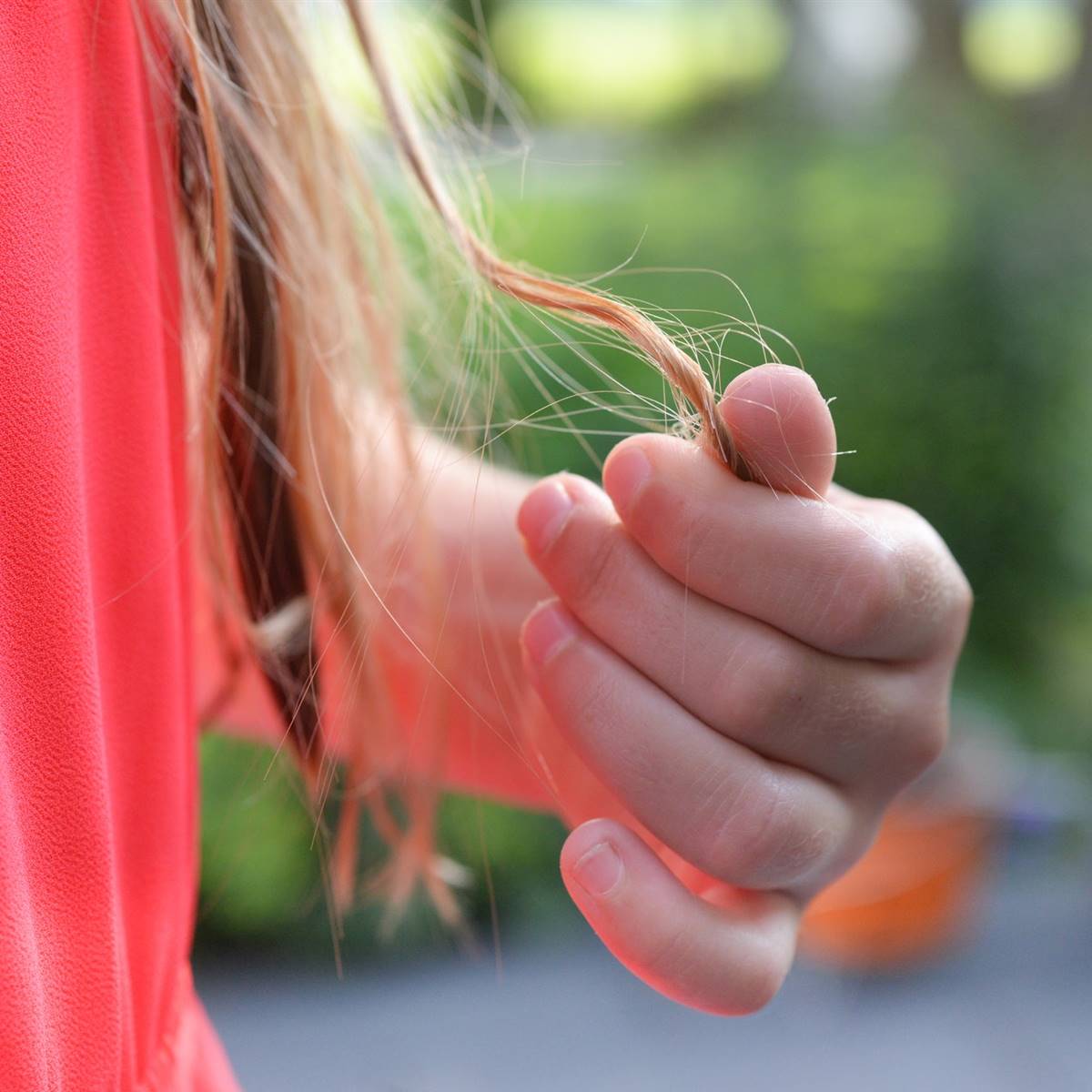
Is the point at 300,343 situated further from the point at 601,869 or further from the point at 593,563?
the point at 601,869

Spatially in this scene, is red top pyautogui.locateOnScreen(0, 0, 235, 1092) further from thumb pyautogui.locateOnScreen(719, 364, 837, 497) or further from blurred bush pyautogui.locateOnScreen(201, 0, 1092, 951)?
blurred bush pyautogui.locateOnScreen(201, 0, 1092, 951)

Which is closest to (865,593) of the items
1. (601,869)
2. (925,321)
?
(601,869)

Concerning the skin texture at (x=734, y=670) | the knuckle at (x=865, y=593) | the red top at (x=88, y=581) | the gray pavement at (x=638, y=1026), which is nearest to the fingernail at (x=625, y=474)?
the skin texture at (x=734, y=670)

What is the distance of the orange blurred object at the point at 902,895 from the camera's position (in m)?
2.85

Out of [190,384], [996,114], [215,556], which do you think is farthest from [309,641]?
[996,114]

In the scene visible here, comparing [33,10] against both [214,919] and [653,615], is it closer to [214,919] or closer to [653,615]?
[653,615]

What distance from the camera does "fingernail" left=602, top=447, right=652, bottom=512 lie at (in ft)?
1.78

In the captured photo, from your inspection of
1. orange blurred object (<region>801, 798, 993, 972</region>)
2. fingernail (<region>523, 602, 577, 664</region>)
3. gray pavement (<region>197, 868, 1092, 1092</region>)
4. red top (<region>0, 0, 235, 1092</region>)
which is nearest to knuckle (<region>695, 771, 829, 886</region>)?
fingernail (<region>523, 602, 577, 664</region>)

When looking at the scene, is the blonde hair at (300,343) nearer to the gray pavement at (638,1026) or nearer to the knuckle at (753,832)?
the knuckle at (753,832)

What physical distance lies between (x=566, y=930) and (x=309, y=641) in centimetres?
260

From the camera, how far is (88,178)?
56 centimetres

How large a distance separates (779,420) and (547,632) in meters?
0.17

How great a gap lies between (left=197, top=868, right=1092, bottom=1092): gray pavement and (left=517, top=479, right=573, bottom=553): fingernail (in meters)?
2.19

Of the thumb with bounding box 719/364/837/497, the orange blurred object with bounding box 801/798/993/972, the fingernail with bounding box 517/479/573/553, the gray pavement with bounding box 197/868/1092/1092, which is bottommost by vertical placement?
the gray pavement with bounding box 197/868/1092/1092
